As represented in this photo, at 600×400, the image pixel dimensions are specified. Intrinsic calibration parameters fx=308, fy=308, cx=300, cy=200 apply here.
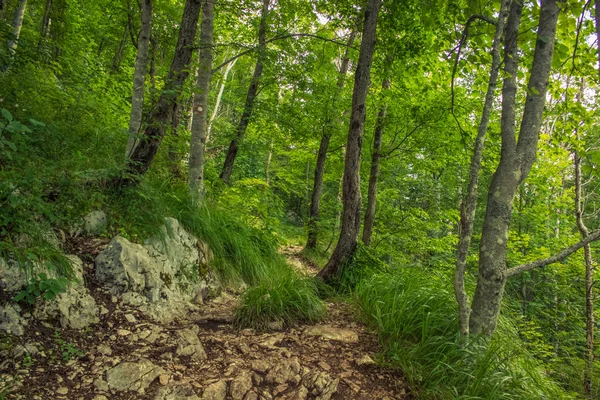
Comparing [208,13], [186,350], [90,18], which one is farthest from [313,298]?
[90,18]

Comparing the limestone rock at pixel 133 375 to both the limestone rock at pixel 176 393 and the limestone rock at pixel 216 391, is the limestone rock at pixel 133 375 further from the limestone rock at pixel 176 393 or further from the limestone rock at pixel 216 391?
the limestone rock at pixel 216 391

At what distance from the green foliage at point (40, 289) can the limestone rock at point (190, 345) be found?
3.30 ft

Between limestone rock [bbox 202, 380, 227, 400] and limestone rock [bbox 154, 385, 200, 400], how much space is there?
0.07m

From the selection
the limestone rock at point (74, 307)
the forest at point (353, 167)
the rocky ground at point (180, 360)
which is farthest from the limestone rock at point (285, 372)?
the limestone rock at point (74, 307)

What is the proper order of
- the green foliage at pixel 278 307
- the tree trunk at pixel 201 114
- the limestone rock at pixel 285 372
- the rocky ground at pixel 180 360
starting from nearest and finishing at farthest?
the rocky ground at pixel 180 360
the limestone rock at pixel 285 372
the green foliage at pixel 278 307
the tree trunk at pixel 201 114

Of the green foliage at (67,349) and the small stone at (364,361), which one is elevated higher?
the small stone at (364,361)

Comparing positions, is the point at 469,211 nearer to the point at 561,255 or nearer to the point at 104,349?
the point at 561,255

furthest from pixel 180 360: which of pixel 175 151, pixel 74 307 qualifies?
pixel 175 151

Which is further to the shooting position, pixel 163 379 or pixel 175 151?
pixel 175 151

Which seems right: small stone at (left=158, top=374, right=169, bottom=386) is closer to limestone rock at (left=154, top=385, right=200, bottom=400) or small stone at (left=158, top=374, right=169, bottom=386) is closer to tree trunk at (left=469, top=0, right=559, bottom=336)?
limestone rock at (left=154, top=385, right=200, bottom=400)

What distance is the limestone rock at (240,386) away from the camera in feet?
7.22

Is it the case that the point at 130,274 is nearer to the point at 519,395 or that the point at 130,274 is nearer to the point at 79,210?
the point at 79,210

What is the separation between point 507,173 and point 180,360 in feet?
10.00

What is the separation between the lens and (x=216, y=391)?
2.19 metres
